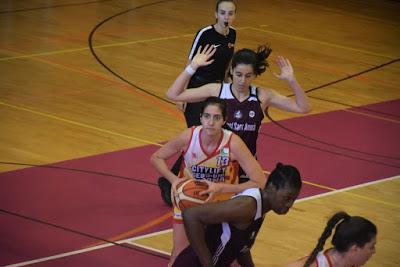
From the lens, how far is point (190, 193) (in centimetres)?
623

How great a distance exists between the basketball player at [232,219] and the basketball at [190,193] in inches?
27.6

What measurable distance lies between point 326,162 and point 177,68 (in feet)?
13.7

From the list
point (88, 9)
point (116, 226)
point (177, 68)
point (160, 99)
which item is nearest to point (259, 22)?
point (88, 9)

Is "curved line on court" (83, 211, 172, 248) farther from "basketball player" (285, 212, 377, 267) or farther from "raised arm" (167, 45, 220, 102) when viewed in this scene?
"basketball player" (285, 212, 377, 267)

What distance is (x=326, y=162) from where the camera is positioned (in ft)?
33.9

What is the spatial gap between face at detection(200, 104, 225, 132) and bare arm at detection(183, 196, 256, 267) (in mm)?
999

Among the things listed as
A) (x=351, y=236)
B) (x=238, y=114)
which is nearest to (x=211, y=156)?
(x=238, y=114)

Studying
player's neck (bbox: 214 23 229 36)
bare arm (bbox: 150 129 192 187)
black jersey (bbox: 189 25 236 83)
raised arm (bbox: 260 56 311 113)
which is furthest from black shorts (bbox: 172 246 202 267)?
player's neck (bbox: 214 23 229 36)

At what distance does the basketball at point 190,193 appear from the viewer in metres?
6.21

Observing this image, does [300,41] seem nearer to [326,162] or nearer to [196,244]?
[326,162]

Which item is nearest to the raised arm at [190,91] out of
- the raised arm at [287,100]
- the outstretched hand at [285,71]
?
the raised arm at [287,100]

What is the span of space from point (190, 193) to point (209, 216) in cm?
99

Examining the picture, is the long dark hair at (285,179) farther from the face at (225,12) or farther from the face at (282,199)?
the face at (225,12)

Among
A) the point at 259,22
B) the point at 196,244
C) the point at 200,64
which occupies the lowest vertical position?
the point at 259,22
